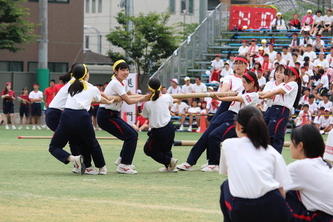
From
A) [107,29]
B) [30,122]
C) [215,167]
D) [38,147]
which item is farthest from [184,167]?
[107,29]

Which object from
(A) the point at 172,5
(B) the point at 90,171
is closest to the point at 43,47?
(B) the point at 90,171

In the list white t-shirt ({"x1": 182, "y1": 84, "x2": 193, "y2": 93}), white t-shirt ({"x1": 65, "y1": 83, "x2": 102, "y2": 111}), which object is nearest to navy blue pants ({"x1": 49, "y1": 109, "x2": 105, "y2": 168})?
white t-shirt ({"x1": 65, "y1": 83, "x2": 102, "y2": 111})

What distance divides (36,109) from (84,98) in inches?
851

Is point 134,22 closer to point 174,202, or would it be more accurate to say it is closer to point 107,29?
point 107,29

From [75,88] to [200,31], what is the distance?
2465 centimetres

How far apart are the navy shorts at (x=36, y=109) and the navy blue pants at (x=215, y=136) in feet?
67.9

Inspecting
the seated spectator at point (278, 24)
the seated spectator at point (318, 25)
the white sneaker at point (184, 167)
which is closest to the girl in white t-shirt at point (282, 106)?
the white sneaker at point (184, 167)

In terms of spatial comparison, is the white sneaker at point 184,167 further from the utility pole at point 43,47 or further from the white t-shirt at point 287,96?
the utility pole at point 43,47

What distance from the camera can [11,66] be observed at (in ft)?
155

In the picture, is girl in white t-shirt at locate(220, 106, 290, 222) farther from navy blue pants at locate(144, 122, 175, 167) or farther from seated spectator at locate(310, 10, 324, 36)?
seated spectator at locate(310, 10, 324, 36)

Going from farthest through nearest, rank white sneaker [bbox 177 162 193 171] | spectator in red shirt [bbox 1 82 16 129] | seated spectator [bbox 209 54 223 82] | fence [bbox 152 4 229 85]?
1. fence [bbox 152 4 229 85]
2. seated spectator [bbox 209 54 223 82]
3. spectator in red shirt [bbox 1 82 16 129]
4. white sneaker [bbox 177 162 193 171]

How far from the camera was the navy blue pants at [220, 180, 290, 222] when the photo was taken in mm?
7113

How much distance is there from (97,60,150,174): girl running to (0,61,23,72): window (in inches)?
1311

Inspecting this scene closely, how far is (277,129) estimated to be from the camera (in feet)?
46.6
